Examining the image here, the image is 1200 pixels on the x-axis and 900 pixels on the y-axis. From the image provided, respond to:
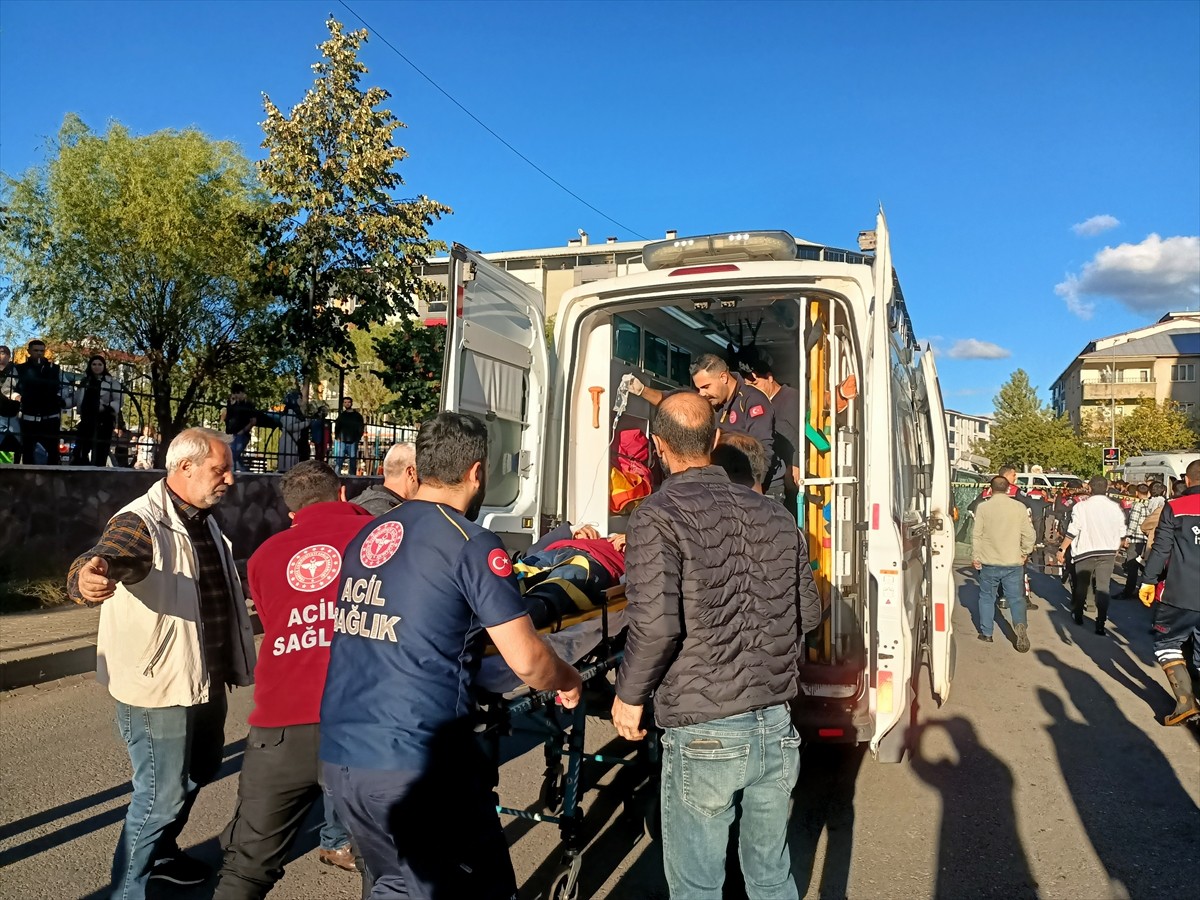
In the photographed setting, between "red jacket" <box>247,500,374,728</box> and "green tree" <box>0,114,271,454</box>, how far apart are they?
54.1 feet

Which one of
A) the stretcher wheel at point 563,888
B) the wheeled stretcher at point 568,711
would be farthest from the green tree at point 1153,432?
→ the stretcher wheel at point 563,888

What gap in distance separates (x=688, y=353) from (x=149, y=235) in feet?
50.3

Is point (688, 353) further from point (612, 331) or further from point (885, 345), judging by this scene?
point (885, 345)

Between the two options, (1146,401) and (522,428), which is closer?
(522,428)

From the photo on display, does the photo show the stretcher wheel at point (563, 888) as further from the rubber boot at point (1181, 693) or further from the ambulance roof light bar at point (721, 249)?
the rubber boot at point (1181, 693)

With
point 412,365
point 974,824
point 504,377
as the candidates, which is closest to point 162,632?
point 504,377

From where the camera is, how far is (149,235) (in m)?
18.4

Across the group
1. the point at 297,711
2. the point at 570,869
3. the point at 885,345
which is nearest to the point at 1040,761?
the point at 885,345

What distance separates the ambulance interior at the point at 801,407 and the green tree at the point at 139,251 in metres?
13.7

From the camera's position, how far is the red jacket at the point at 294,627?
2934 millimetres

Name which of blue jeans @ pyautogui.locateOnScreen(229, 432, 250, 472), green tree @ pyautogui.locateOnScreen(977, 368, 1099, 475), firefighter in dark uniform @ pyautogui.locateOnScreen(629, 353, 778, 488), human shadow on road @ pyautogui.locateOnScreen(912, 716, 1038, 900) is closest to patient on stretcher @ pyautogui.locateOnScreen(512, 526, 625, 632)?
firefighter in dark uniform @ pyautogui.locateOnScreen(629, 353, 778, 488)

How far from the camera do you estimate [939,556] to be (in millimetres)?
6500

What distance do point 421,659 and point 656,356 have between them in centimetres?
480

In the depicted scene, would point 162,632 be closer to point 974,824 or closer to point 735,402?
point 735,402
